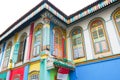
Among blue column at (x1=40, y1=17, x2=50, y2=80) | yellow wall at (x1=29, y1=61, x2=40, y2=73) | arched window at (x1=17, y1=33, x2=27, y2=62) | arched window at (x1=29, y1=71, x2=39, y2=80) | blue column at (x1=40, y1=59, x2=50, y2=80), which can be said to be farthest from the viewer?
arched window at (x1=17, y1=33, x2=27, y2=62)

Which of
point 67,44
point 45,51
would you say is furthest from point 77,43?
point 45,51

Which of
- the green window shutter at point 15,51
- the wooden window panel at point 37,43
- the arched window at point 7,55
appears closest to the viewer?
the wooden window panel at point 37,43

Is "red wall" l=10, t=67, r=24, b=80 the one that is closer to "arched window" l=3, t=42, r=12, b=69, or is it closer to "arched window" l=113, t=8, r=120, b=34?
"arched window" l=3, t=42, r=12, b=69

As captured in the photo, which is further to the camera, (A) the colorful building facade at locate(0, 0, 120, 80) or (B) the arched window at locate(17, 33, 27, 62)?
(B) the arched window at locate(17, 33, 27, 62)

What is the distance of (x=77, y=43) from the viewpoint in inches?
366

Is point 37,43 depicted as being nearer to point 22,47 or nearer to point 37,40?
point 37,40

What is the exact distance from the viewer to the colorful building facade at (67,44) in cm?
749

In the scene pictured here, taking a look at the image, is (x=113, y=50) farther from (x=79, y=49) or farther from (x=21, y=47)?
(x=21, y=47)

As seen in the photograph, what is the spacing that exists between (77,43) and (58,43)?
1.35m

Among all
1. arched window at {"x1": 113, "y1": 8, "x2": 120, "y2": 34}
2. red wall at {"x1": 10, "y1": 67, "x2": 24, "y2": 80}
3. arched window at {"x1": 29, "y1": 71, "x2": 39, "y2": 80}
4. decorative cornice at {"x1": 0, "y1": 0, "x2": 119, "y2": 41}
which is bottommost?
arched window at {"x1": 29, "y1": 71, "x2": 39, "y2": 80}

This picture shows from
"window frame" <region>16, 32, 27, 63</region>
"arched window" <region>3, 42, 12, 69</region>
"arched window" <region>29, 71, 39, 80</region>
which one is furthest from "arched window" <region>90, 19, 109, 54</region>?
"arched window" <region>3, 42, 12, 69</region>

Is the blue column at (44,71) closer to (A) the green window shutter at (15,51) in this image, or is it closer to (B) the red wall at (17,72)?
(B) the red wall at (17,72)

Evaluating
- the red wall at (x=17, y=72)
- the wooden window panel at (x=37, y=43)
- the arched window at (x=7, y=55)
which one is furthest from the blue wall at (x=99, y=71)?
the arched window at (x=7, y=55)

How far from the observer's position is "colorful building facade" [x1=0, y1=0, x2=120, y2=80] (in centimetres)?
749
